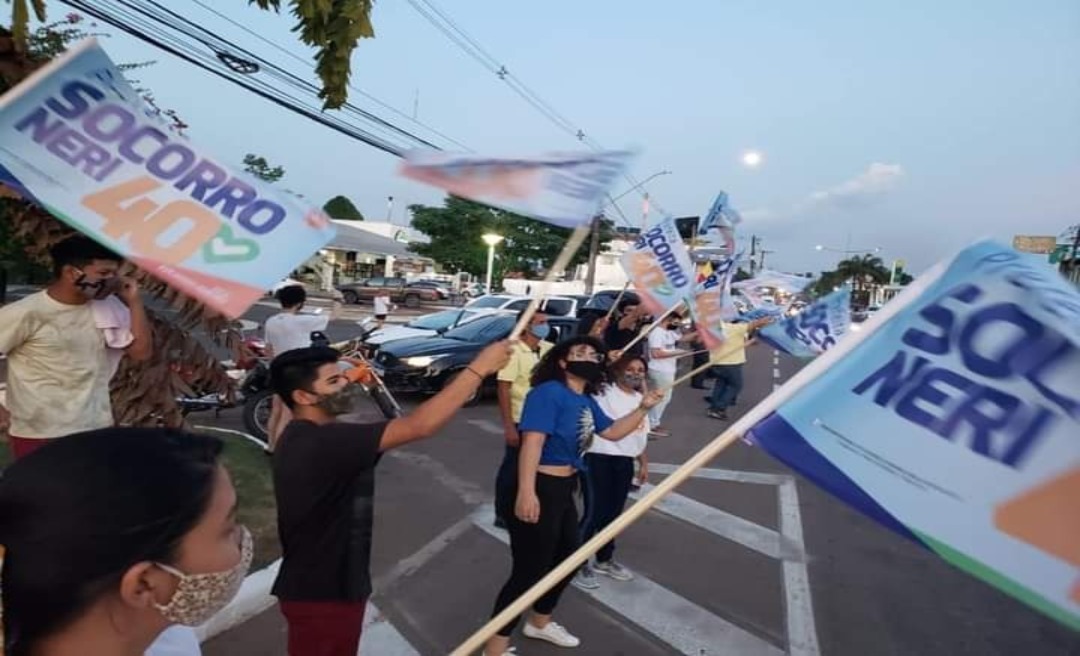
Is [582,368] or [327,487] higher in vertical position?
[582,368]

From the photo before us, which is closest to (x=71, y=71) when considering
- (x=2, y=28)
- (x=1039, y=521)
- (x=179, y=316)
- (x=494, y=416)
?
(x=2, y=28)

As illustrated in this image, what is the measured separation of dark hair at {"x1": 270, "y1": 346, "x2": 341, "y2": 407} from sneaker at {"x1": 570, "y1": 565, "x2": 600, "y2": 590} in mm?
2598

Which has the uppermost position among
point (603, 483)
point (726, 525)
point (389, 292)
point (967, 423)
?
point (967, 423)

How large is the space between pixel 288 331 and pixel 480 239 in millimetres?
32648

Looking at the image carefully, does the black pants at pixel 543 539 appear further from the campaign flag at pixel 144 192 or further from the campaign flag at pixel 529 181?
the campaign flag at pixel 144 192

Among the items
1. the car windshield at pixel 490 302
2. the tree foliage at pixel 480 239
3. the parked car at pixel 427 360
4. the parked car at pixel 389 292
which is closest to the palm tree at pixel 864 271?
the tree foliage at pixel 480 239

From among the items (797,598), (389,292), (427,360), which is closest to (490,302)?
(427,360)

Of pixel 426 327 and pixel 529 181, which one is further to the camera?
pixel 426 327

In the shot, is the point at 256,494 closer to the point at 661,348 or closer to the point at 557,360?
the point at 557,360

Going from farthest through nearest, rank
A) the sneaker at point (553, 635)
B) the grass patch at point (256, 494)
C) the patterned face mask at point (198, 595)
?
the grass patch at point (256, 494), the sneaker at point (553, 635), the patterned face mask at point (198, 595)

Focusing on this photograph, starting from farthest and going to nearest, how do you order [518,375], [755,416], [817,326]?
[817,326]
[518,375]
[755,416]

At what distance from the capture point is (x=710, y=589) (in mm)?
4562

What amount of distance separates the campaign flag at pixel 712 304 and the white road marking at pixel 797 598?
200cm

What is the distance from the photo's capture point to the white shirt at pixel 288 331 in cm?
647
